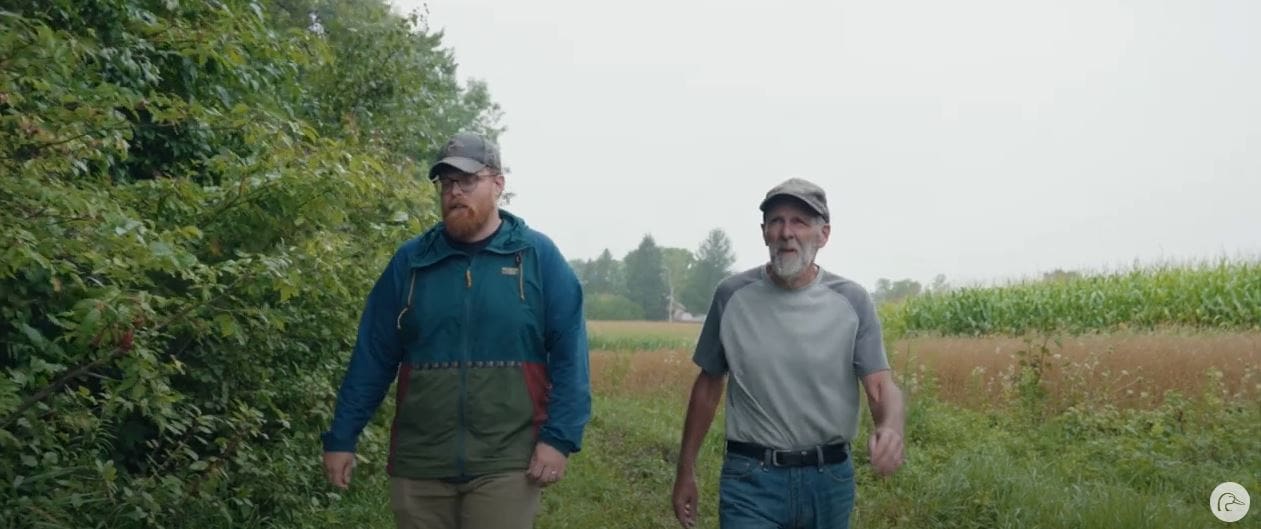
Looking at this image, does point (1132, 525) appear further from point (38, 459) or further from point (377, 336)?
point (38, 459)

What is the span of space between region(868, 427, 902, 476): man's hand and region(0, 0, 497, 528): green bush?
240 centimetres

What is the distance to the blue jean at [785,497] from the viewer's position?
12.6 ft

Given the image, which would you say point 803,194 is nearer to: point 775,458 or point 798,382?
point 798,382

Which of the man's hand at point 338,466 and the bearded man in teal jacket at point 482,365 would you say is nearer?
the bearded man in teal jacket at point 482,365

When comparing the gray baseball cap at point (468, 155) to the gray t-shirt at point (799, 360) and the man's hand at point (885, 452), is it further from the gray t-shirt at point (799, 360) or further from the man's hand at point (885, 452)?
the man's hand at point (885, 452)

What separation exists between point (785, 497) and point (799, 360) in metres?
0.47

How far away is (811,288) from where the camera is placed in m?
4.01

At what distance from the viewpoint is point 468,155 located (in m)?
3.80

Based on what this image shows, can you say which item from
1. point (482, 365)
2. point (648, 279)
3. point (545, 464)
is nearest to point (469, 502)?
point (545, 464)

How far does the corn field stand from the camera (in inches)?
774

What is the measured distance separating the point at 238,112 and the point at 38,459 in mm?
2084

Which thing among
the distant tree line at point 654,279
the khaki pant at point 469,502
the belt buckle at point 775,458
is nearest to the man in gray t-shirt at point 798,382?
the belt buckle at point 775,458

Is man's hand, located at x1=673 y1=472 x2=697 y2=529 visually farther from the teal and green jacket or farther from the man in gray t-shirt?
the teal and green jacket

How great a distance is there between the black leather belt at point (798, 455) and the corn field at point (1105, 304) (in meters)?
14.8
